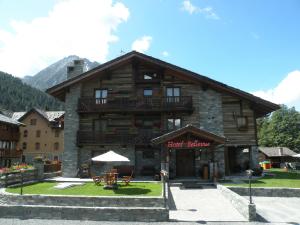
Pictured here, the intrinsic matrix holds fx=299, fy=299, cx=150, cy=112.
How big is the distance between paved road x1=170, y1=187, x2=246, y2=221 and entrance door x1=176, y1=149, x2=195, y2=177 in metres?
6.98

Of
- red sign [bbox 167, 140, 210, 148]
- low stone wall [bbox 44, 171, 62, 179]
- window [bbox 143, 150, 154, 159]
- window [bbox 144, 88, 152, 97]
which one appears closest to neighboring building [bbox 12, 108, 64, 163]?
low stone wall [bbox 44, 171, 62, 179]

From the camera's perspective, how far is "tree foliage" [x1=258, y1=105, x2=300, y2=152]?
7219 centimetres

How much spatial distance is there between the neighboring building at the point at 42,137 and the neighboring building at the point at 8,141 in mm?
5061

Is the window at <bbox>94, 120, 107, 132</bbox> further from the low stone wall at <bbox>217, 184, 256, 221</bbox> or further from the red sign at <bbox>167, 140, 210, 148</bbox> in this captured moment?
the low stone wall at <bbox>217, 184, 256, 221</bbox>

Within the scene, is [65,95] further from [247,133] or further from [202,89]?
[247,133]

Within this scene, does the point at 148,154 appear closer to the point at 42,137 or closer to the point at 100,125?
the point at 100,125

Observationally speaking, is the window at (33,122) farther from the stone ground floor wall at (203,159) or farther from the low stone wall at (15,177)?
the stone ground floor wall at (203,159)

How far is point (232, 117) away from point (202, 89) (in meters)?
3.74

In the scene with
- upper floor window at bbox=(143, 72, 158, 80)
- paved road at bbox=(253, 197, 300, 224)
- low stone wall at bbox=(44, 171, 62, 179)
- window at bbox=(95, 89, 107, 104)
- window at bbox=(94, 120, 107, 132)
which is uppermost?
upper floor window at bbox=(143, 72, 158, 80)

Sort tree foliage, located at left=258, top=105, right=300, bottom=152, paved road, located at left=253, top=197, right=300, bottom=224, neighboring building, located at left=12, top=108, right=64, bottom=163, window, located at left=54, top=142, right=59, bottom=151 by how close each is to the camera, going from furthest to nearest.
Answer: tree foliage, located at left=258, top=105, right=300, bottom=152
neighboring building, located at left=12, top=108, right=64, bottom=163
window, located at left=54, top=142, right=59, bottom=151
paved road, located at left=253, top=197, right=300, bottom=224

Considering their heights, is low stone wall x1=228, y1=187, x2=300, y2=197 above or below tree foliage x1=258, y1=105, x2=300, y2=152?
below

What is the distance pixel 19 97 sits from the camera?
11144 centimetres

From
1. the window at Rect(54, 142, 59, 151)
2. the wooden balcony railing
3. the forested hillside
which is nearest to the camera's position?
the wooden balcony railing

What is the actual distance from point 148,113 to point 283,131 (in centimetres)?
5789
